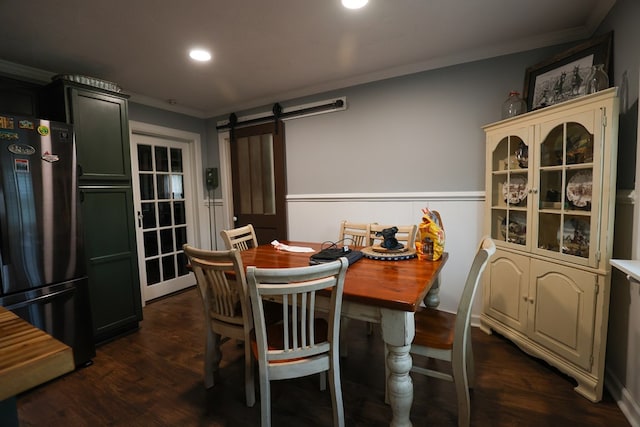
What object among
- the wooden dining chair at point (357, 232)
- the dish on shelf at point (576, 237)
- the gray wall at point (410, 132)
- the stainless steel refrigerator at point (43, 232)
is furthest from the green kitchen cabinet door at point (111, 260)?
the dish on shelf at point (576, 237)

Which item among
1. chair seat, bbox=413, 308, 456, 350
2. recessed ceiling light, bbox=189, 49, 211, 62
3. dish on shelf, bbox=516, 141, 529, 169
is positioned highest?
recessed ceiling light, bbox=189, 49, 211, 62

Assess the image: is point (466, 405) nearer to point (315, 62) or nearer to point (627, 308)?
point (627, 308)

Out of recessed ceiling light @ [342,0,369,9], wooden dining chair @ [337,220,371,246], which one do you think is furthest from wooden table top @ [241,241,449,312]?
recessed ceiling light @ [342,0,369,9]

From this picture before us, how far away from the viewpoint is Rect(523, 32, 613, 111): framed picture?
71.0 inches

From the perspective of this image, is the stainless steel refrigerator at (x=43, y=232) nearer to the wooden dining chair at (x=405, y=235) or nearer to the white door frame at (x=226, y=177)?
the white door frame at (x=226, y=177)

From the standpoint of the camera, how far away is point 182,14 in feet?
5.79

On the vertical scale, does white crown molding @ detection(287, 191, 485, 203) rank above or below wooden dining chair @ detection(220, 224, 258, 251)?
above

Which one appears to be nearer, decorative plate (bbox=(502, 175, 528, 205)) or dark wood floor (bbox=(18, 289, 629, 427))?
dark wood floor (bbox=(18, 289, 629, 427))

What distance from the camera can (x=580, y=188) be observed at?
173cm

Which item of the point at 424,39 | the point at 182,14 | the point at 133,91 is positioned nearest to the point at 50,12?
the point at 182,14

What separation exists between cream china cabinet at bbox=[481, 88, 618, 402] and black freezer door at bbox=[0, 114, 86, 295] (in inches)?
125

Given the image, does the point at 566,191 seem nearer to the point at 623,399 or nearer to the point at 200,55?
the point at 623,399

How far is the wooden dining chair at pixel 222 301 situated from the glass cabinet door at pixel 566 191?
6.45 feet

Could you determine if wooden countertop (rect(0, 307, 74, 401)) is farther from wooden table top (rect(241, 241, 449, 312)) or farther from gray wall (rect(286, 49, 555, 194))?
gray wall (rect(286, 49, 555, 194))
